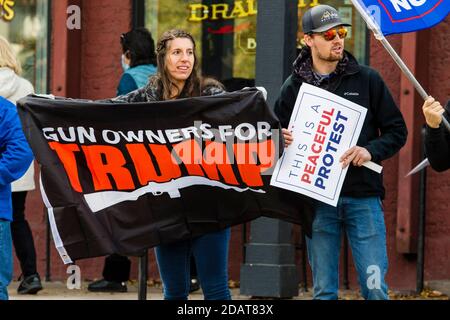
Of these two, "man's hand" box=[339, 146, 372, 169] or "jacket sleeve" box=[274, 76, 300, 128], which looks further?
"jacket sleeve" box=[274, 76, 300, 128]

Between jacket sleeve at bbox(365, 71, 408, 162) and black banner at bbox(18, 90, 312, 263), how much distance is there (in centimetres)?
56

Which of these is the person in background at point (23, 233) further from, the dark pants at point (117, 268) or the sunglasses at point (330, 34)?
the sunglasses at point (330, 34)

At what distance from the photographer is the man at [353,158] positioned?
677cm

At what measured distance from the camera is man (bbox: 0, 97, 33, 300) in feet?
24.8

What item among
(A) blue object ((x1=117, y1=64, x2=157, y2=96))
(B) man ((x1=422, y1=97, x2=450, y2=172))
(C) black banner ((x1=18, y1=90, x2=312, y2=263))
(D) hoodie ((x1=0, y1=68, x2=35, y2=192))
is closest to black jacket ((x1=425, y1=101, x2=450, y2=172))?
(B) man ((x1=422, y1=97, x2=450, y2=172))

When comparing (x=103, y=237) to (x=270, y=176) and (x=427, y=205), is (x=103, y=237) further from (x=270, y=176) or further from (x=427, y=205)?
(x=427, y=205)

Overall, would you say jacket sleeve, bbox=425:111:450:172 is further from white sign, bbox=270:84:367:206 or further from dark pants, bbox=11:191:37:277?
dark pants, bbox=11:191:37:277

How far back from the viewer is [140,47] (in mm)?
10305

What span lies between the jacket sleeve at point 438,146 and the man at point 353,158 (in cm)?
42

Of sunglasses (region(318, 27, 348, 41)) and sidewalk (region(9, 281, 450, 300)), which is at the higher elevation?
sunglasses (region(318, 27, 348, 41))

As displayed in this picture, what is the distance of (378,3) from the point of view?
670 cm

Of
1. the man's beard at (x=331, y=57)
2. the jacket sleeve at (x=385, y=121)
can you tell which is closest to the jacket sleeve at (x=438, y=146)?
the jacket sleeve at (x=385, y=121)

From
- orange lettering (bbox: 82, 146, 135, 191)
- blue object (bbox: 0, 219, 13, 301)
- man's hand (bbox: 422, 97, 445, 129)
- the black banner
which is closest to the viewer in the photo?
man's hand (bbox: 422, 97, 445, 129)

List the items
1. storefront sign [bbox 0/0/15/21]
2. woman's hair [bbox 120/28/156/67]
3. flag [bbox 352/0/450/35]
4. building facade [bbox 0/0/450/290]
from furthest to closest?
storefront sign [bbox 0/0/15/21], building facade [bbox 0/0/450/290], woman's hair [bbox 120/28/156/67], flag [bbox 352/0/450/35]
